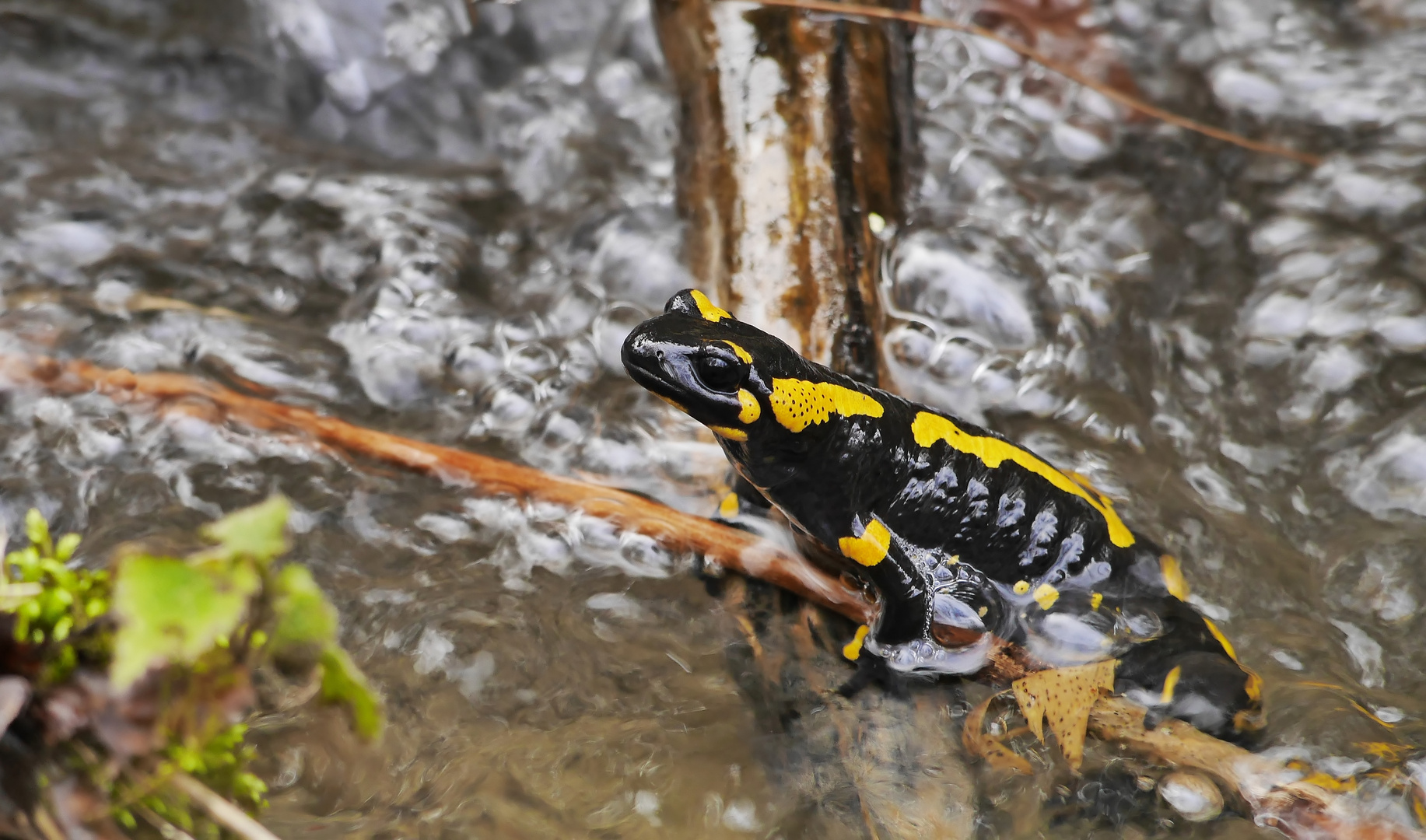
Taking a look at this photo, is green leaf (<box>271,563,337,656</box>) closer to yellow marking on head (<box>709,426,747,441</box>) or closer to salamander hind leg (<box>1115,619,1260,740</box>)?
yellow marking on head (<box>709,426,747,441</box>)

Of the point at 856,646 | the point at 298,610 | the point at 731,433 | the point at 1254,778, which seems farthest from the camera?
the point at 731,433

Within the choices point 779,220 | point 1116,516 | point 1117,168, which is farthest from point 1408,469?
point 779,220

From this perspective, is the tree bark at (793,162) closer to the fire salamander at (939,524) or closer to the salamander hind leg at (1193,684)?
the fire salamander at (939,524)

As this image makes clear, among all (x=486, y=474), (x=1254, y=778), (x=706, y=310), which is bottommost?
(x=1254, y=778)

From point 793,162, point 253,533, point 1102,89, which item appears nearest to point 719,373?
point 793,162

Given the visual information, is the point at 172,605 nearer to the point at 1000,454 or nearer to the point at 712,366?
the point at 712,366

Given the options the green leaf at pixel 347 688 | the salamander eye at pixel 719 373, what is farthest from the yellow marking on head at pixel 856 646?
the green leaf at pixel 347 688
